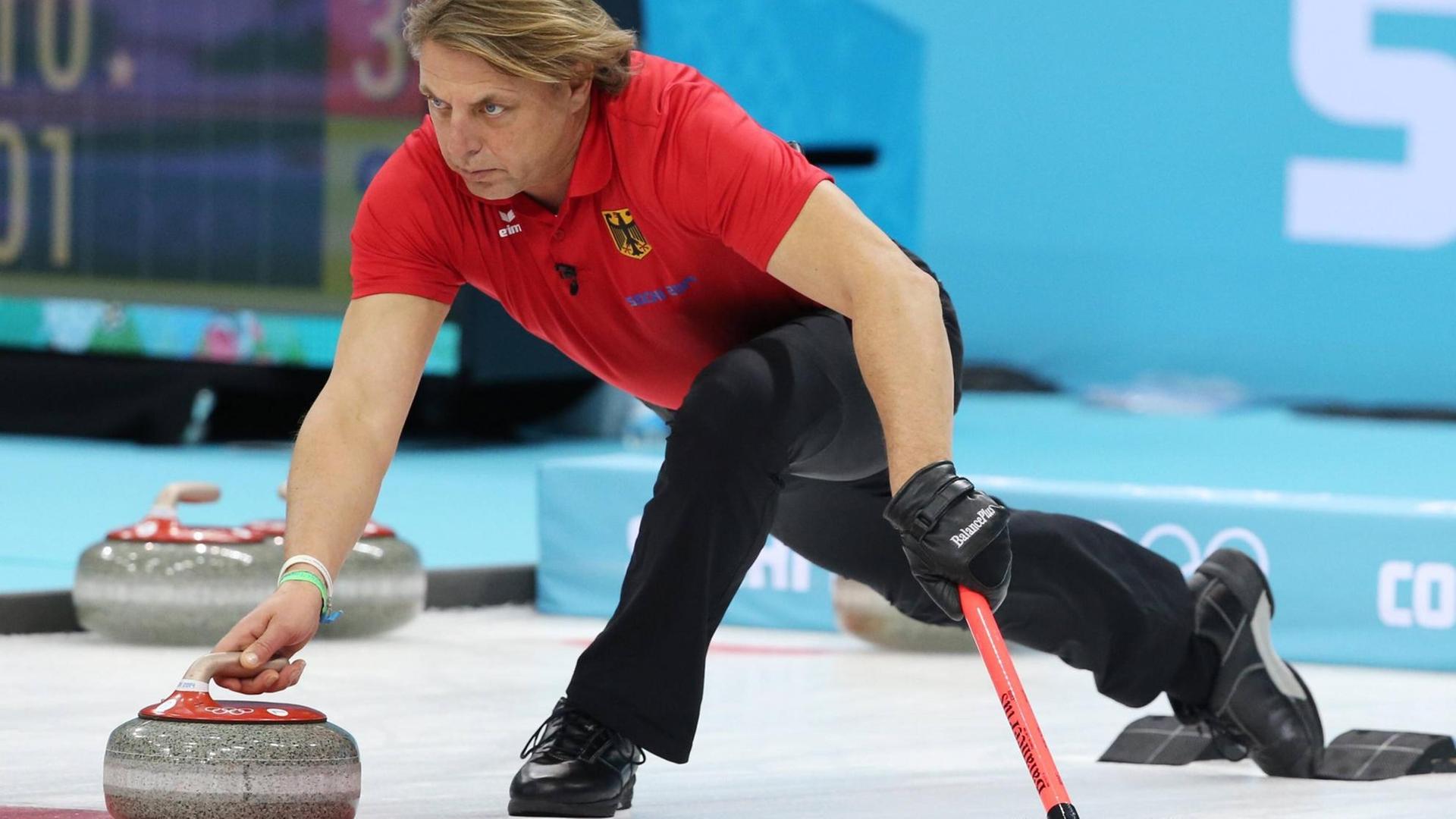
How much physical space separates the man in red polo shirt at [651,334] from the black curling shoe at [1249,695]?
0.97 ft

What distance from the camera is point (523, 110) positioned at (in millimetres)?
2111

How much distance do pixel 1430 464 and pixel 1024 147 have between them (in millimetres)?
3085

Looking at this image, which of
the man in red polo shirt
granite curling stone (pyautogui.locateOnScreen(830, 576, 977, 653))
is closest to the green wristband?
the man in red polo shirt

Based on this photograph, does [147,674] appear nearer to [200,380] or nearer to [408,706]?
[408,706]

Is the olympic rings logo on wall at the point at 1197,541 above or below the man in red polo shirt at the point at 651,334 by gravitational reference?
below

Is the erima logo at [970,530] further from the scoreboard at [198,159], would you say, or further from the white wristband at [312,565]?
the scoreboard at [198,159]

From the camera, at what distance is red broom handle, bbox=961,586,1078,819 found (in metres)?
1.87

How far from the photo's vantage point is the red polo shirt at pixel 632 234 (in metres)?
2.10

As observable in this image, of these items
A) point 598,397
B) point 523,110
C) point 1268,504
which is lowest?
point 598,397

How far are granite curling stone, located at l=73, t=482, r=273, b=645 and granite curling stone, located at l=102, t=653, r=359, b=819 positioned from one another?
1.67 meters

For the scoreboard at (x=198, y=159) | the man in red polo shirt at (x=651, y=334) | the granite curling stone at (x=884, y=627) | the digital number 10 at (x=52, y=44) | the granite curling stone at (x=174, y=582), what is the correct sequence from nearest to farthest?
the man in red polo shirt at (x=651, y=334), the granite curling stone at (x=174, y=582), the granite curling stone at (x=884, y=627), the scoreboard at (x=198, y=159), the digital number 10 at (x=52, y=44)

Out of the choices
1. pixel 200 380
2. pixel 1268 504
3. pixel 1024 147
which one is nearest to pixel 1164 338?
pixel 1024 147

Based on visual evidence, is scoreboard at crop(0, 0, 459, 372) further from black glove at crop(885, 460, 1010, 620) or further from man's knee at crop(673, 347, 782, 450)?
black glove at crop(885, 460, 1010, 620)

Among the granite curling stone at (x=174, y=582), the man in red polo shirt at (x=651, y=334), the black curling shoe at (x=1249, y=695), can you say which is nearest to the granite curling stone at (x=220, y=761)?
the man in red polo shirt at (x=651, y=334)
